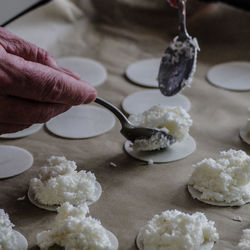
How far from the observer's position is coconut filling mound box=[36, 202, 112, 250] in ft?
3.97

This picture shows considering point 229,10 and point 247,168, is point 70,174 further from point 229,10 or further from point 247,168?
point 229,10

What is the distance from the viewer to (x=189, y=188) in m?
1.45

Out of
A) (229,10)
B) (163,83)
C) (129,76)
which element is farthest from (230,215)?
(229,10)

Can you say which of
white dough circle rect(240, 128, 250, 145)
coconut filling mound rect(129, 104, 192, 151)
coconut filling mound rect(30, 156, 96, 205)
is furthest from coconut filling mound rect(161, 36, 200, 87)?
coconut filling mound rect(30, 156, 96, 205)

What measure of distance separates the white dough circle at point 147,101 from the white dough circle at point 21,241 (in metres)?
0.66

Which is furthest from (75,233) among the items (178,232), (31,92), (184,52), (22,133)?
(184,52)

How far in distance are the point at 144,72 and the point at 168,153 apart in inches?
22.5

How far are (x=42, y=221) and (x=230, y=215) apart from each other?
1.52ft

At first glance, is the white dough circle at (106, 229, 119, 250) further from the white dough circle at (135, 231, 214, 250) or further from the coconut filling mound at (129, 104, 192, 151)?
the coconut filling mound at (129, 104, 192, 151)

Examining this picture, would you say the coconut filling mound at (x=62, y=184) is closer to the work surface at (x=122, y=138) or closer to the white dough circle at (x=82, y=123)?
the work surface at (x=122, y=138)

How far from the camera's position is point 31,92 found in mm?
1245

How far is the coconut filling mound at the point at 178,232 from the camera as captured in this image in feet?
3.92

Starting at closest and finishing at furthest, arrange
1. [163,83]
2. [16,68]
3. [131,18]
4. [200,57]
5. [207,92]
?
[16,68] → [163,83] → [207,92] → [200,57] → [131,18]

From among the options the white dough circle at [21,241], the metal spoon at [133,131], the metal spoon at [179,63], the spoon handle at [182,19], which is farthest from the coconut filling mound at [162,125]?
the white dough circle at [21,241]
